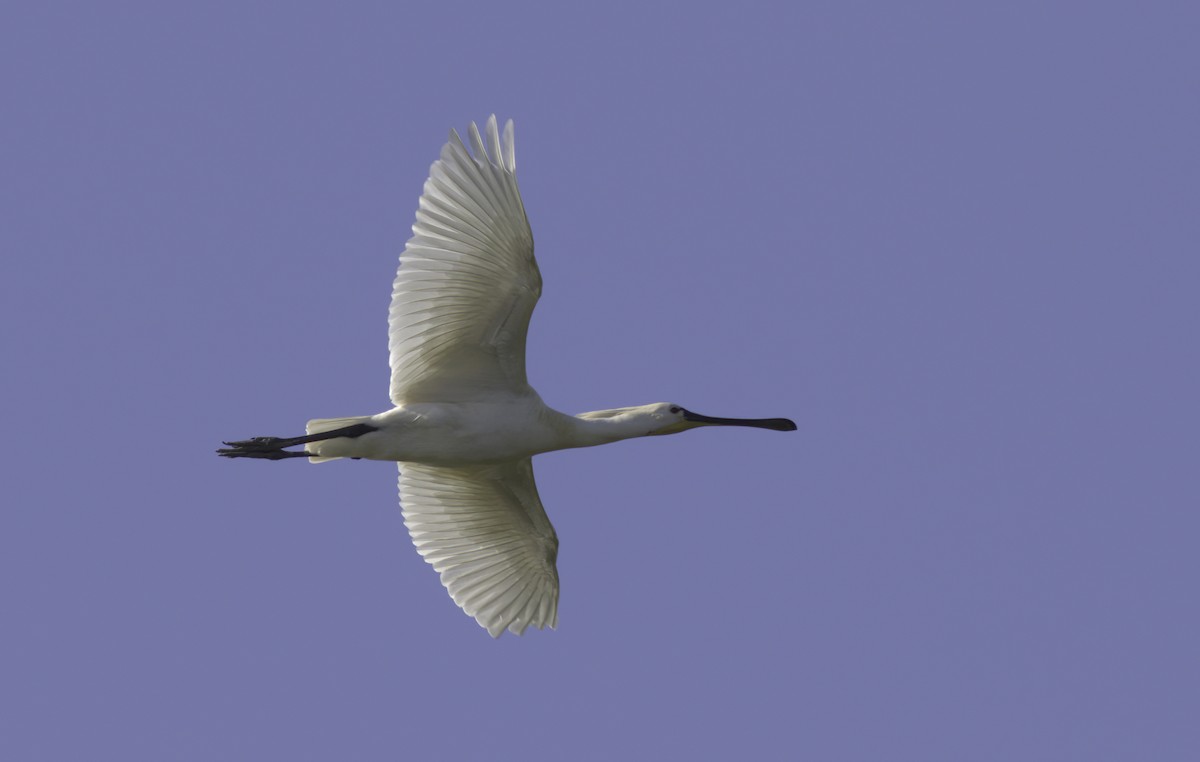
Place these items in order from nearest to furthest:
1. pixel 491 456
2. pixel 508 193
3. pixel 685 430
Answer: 1. pixel 508 193
2. pixel 491 456
3. pixel 685 430

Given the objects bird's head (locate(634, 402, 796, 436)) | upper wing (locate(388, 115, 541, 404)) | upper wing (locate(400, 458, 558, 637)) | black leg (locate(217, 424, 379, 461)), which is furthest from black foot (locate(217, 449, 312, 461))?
bird's head (locate(634, 402, 796, 436))

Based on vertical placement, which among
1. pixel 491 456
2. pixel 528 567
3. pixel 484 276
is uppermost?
pixel 484 276

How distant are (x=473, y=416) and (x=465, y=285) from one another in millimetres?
1145

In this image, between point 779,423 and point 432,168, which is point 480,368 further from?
point 779,423

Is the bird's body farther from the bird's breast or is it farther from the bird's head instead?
the bird's head

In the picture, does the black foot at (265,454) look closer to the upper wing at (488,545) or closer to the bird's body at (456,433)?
the bird's body at (456,433)

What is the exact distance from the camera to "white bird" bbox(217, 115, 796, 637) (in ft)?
48.6

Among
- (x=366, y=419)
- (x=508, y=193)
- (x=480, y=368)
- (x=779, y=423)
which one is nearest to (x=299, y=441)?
(x=366, y=419)

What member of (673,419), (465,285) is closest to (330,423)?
(465,285)

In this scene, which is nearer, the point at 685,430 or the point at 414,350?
the point at 414,350

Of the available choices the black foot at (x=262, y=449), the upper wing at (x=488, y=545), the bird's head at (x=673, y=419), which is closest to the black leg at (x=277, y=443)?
the black foot at (x=262, y=449)

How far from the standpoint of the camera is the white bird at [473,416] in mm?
14805

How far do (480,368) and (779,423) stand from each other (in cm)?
350

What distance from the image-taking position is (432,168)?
14773mm
